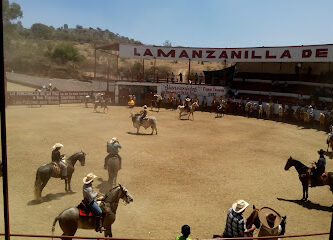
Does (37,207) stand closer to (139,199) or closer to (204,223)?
(139,199)

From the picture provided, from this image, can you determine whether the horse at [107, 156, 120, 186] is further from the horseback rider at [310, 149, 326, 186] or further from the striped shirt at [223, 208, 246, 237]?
the horseback rider at [310, 149, 326, 186]

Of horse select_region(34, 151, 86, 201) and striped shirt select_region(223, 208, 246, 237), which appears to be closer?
striped shirt select_region(223, 208, 246, 237)

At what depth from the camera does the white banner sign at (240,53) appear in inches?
1055

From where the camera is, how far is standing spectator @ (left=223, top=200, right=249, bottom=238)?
637cm

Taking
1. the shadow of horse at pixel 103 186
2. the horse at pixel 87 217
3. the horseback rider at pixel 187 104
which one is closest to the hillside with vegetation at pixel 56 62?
the horseback rider at pixel 187 104

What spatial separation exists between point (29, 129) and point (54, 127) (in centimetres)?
150

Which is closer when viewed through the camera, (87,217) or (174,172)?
(87,217)

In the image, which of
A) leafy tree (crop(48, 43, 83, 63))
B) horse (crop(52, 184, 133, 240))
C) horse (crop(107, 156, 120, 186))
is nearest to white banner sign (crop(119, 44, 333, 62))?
horse (crop(107, 156, 120, 186))

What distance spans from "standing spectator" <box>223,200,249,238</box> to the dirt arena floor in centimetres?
196

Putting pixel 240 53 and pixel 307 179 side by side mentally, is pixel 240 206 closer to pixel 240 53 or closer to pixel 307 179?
pixel 307 179

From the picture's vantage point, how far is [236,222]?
6387mm

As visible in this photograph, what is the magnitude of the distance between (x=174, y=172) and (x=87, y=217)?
601 centimetres

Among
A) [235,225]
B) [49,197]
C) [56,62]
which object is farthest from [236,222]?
[56,62]

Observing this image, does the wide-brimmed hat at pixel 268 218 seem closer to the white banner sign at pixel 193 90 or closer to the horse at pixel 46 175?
the horse at pixel 46 175
